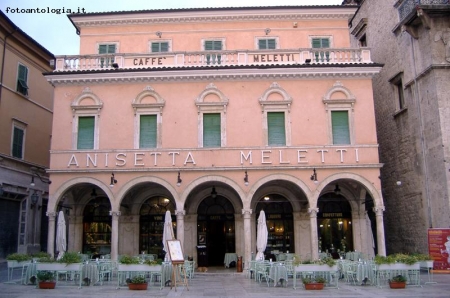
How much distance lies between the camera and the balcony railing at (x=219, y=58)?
2145cm

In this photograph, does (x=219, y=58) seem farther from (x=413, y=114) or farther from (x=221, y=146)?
(x=413, y=114)

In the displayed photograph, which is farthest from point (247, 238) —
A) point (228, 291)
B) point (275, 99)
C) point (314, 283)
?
point (275, 99)

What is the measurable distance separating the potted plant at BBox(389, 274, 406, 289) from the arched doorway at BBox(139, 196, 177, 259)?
11.2m

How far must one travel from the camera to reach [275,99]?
21.2 m

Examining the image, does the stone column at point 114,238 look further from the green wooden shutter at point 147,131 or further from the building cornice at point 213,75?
the building cornice at point 213,75

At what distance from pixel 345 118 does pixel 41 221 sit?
64.1ft

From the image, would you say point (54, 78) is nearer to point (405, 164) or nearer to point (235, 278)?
point (235, 278)

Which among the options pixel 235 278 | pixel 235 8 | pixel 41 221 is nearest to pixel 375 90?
pixel 235 8

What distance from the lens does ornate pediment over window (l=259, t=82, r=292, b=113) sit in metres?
21.1

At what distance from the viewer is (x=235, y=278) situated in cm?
1894

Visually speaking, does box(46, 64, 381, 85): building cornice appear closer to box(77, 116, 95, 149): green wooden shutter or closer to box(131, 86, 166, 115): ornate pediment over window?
box(131, 86, 166, 115): ornate pediment over window

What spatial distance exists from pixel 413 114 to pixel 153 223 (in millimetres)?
13879

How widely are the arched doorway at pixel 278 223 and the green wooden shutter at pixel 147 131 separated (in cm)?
618

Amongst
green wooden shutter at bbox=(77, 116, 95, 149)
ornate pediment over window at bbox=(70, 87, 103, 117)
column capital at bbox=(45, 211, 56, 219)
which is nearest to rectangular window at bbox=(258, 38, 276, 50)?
ornate pediment over window at bbox=(70, 87, 103, 117)
